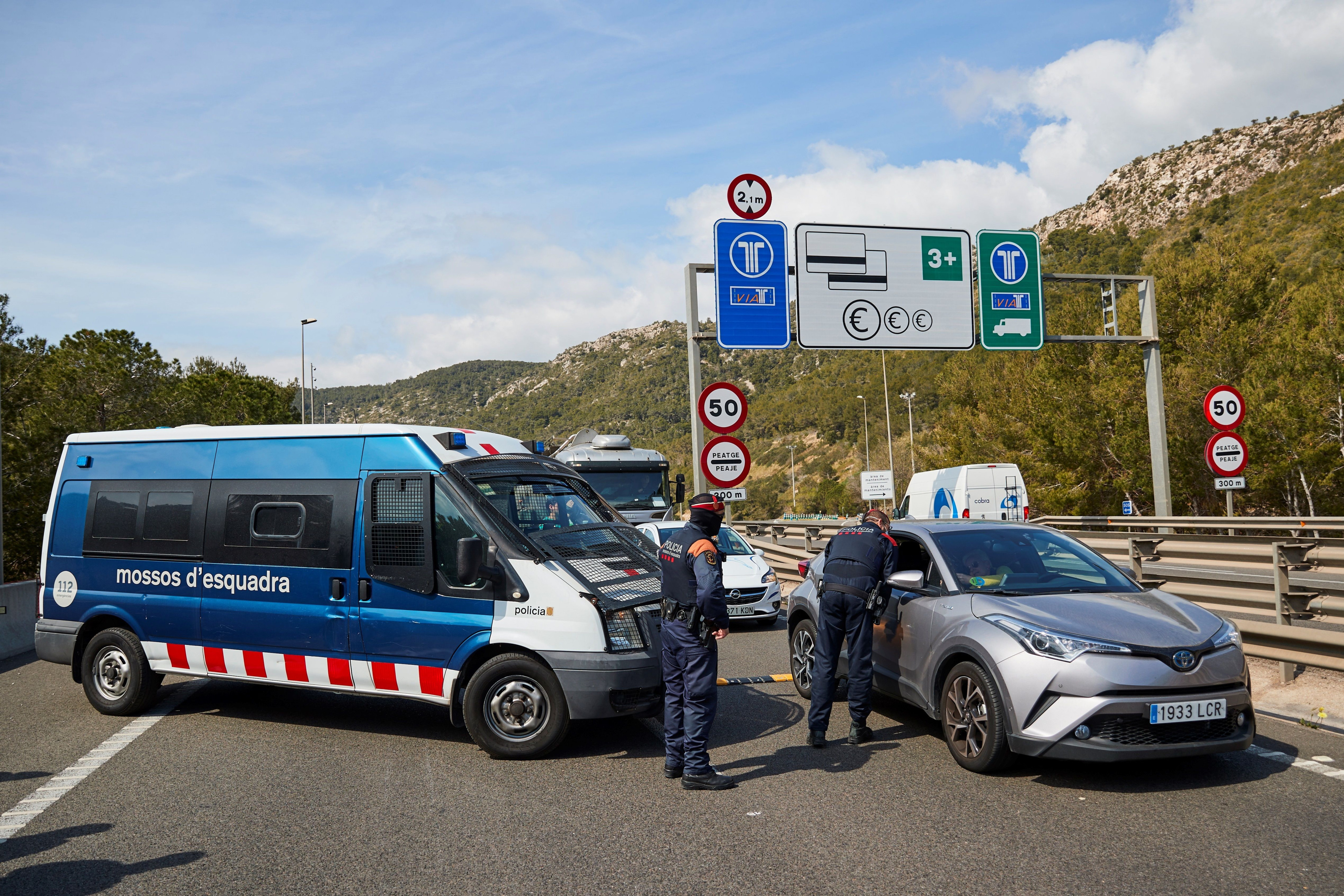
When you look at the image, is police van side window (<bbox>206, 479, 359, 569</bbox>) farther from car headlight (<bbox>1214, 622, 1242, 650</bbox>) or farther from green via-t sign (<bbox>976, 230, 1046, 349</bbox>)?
green via-t sign (<bbox>976, 230, 1046, 349</bbox>)

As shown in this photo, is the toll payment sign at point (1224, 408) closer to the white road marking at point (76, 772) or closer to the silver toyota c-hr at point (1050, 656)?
the silver toyota c-hr at point (1050, 656)

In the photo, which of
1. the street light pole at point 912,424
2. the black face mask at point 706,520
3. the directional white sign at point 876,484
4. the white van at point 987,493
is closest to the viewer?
the black face mask at point 706,520

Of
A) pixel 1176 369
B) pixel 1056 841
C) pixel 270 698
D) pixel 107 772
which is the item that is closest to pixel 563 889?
pixel 1056 841

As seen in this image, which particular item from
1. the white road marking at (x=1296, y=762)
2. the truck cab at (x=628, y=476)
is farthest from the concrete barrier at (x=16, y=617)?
the white road marking at (x=1296, y=762)

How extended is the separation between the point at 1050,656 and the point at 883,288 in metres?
11.4

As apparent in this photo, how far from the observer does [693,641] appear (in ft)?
19.5

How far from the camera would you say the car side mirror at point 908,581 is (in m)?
6.52

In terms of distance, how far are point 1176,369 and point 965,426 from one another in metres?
14.5

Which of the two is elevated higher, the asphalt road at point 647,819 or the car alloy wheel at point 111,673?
the car alloy wheel at point 111,673

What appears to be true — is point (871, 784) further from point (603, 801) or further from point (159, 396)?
point (159, 396)

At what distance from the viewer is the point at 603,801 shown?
558 centimetres

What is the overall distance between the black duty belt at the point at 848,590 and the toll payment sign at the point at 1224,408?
9637 mm

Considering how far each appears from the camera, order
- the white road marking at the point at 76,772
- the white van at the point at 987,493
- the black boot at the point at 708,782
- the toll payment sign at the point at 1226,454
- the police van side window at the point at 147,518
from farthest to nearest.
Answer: the white van at the point at 987,493, the toll payment sign at the point at 1226,454, the police van side window at the point at 147,518, the black boot at the point at 708,782, the white road marking at the point at 76,772

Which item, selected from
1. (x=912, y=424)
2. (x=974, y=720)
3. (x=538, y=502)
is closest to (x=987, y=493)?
(x=538, y=502)
